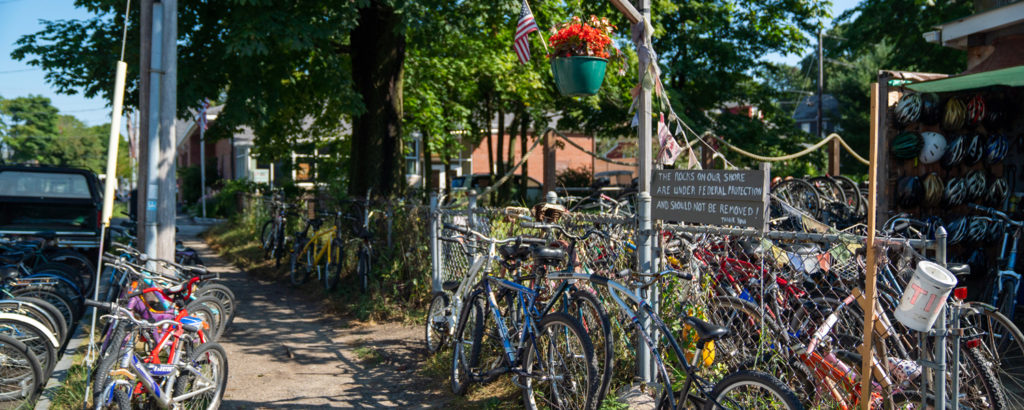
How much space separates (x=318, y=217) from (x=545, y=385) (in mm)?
7101

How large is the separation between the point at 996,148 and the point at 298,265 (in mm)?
8708

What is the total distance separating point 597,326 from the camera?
4.69 meters

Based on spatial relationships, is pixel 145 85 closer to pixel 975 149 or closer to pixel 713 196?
pixel 713 196

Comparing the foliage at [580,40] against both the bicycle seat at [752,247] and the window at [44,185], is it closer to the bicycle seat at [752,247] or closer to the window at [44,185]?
the bicycle seat at [752,247]

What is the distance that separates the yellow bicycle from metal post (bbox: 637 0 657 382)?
589 cm

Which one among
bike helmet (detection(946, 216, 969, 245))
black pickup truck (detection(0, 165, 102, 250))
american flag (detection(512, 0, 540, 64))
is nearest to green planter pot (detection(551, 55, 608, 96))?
american flag (detection(512, 0, 540, 64))

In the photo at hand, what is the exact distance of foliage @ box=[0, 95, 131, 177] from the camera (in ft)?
246

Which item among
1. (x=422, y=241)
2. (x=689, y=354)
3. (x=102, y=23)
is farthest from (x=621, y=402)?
(x=102, y=23)

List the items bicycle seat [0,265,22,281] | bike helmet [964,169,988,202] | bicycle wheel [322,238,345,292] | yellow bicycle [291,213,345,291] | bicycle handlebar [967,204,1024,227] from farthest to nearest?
yellow bicycle [291,213,345,291]
bicycle wheel [322,238,345,292]
bike helmet [964,169,988,202]
bicycle seat [0,265,22,281]
bicycle handlebar [967,204,1024,227]

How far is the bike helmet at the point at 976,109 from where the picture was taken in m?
7.57

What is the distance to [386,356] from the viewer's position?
6.64 meters

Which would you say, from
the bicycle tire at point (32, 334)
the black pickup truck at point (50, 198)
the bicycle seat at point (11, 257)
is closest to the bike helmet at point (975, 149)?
the bicycle tire at point (32, 334)

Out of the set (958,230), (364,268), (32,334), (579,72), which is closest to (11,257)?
(32,334)

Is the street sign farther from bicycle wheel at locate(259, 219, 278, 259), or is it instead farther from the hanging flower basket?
the hanging flower basket
